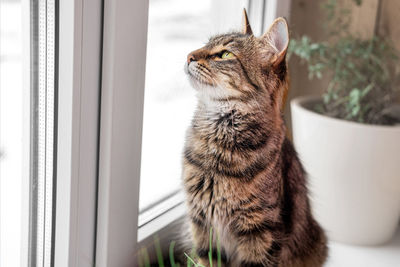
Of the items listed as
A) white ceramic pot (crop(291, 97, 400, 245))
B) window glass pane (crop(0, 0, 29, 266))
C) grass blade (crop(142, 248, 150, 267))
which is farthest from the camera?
white ceramic pot (crop(291, 97, 400, 245))

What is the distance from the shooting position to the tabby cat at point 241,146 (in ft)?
2.71

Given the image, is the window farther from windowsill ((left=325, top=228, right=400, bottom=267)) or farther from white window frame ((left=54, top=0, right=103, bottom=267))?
windowsill ((left=325, top=228, right=400, bottom=267))

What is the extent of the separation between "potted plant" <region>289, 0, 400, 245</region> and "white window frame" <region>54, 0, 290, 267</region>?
55 cm

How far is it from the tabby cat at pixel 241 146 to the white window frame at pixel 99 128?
117mm

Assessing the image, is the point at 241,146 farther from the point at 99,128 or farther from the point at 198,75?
the point at 99,128

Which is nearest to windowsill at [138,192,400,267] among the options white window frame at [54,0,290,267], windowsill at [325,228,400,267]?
windowsill at [325,228,400,267]

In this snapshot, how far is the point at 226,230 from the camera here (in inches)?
35.6

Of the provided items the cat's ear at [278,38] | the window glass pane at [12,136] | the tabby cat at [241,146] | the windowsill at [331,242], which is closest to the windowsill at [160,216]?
the windowsill at [331,242]

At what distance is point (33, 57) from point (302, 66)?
1089 millimetres

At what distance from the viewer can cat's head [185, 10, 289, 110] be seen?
82 cm

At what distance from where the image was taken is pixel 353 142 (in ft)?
4.09

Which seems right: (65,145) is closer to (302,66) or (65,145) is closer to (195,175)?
(195,175)

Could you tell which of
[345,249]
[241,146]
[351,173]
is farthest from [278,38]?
[345,249]

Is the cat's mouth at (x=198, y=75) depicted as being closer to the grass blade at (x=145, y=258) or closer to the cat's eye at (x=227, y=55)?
the cat's eye at (x=227, y=55)
